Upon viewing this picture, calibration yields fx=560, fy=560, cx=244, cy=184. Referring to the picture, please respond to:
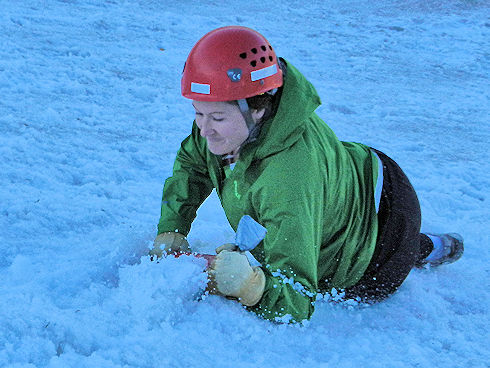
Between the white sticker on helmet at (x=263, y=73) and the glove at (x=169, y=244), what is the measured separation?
2.98 ft

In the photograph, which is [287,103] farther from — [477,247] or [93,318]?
[477,247]

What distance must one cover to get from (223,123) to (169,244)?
744mm

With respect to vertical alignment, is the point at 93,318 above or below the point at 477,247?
above

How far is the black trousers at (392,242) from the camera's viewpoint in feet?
8.13

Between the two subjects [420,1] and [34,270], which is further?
[420,1]

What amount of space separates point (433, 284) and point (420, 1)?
7.94 metres

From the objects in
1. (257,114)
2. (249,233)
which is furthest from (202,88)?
(249,233)

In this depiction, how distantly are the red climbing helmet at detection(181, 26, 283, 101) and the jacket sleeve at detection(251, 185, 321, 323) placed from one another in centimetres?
42

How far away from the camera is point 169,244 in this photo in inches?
103

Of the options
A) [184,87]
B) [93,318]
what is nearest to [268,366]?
[93,318]

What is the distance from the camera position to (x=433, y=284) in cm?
284

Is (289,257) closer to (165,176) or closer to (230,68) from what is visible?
(230,68)

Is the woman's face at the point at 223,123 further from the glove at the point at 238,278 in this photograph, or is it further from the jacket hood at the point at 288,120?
the glove at the point at 238,278

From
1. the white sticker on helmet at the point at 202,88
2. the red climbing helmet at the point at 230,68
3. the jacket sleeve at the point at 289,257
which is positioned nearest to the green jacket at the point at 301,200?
the jacket sleeve at the point at 289,257
